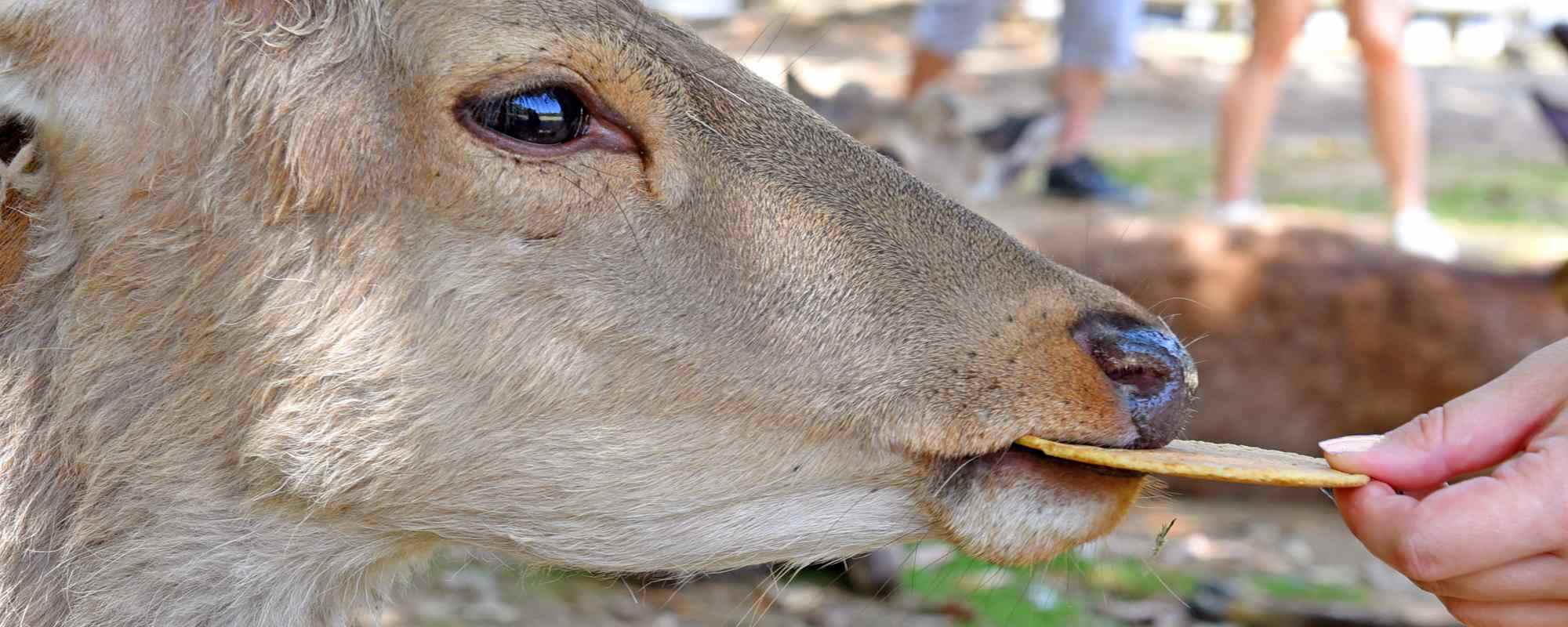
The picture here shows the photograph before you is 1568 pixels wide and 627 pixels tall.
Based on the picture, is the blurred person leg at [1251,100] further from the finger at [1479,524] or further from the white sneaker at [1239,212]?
the finger at [1479,524]

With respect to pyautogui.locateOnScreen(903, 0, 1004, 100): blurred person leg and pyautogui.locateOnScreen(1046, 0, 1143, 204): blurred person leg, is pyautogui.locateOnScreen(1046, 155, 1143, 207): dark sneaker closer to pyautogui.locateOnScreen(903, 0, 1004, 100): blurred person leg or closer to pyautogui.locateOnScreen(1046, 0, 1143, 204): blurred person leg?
pyautogui.locateOnScreen(1046, 0, 1143, 204): blurred person leg

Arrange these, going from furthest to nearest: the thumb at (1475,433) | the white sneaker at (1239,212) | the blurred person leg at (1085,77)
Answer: the blurred person leg at (1085,77), the white sneaker at (1239,212), the thumb at (1475,433)

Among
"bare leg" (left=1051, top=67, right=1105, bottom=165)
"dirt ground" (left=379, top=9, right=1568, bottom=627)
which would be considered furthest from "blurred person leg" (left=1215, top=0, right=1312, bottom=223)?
"bare leg" (left=1051, top=67, right=1105, bottom=165)

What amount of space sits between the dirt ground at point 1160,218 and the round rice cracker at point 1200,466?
0.55 meters

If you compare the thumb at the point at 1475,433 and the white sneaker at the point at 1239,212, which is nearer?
the thumb at the point at 1475,433

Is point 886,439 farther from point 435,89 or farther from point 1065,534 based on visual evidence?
point 435,89

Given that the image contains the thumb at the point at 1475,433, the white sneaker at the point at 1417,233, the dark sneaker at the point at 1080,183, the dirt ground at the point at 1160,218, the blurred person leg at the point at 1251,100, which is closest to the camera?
the thumb at the point at 1475,433

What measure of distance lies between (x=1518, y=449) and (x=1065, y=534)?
71 cm

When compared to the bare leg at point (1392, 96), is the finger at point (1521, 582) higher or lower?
higher

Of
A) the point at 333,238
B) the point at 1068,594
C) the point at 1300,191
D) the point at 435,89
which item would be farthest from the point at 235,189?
the point at 1300,191

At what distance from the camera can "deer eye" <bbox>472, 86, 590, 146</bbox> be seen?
2.49 metres

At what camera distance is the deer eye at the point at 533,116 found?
2.49 meters

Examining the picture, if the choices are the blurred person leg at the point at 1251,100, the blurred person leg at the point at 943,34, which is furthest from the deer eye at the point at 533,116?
the blurred person leg at the point at 1251,100

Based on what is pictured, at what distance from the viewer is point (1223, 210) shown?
30.6 feet
